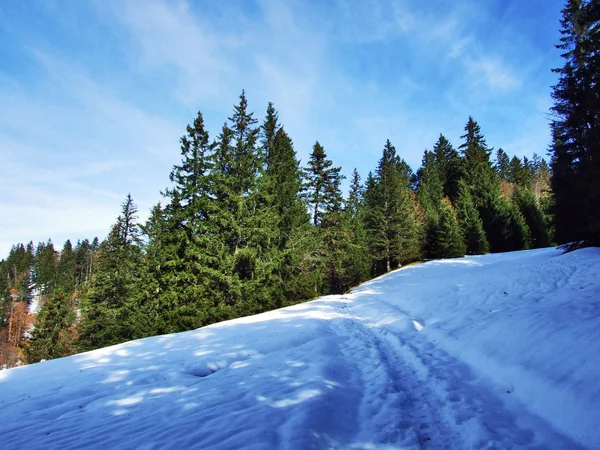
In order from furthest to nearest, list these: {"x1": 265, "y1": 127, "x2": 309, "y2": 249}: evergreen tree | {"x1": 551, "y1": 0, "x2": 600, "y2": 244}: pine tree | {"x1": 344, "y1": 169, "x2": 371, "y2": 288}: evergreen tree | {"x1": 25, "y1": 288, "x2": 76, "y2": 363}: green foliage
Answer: {"x1": 25, "y1": 288, "x2": 76, "y2": 363}: green foliage < {"x1": 344, "y1": 169, "x2": 371, "y2": 288}: evergreen tree < {"x1": 265, "y1": 127, "x2": 309, "y2": 249}: evergreen tree < {"x1": 551, "y1": 0, "x2": 600, "y2": 244}: pine tree

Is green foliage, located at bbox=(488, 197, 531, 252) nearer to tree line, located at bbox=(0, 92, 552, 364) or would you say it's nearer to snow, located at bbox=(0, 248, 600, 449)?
tree line, located at bbox=(0, 92, 552, 364)

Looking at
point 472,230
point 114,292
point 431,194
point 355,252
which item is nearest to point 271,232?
point 355,252

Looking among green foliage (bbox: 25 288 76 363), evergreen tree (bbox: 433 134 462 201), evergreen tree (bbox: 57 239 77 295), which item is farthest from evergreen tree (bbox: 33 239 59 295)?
evergreen tree (bbox: 433 134 462 201)

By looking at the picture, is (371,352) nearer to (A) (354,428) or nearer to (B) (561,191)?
(A) (354,428)

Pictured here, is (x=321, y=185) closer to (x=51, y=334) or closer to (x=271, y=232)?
(x=271, y=232)

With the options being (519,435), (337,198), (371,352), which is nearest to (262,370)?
(371,352)

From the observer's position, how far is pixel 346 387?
606 cm

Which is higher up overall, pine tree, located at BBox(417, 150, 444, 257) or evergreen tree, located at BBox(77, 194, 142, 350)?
pine tree, located at BBox(417, 150, 444, 257)

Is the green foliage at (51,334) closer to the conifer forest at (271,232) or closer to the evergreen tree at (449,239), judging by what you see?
the conifer forest at (271,232)

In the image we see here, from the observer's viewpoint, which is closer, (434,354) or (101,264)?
(434,354)

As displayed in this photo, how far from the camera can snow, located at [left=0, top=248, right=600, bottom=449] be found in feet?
13.8

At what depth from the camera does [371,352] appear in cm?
894

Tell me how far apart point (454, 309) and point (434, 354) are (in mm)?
4946

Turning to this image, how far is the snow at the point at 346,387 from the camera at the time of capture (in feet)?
13.8
